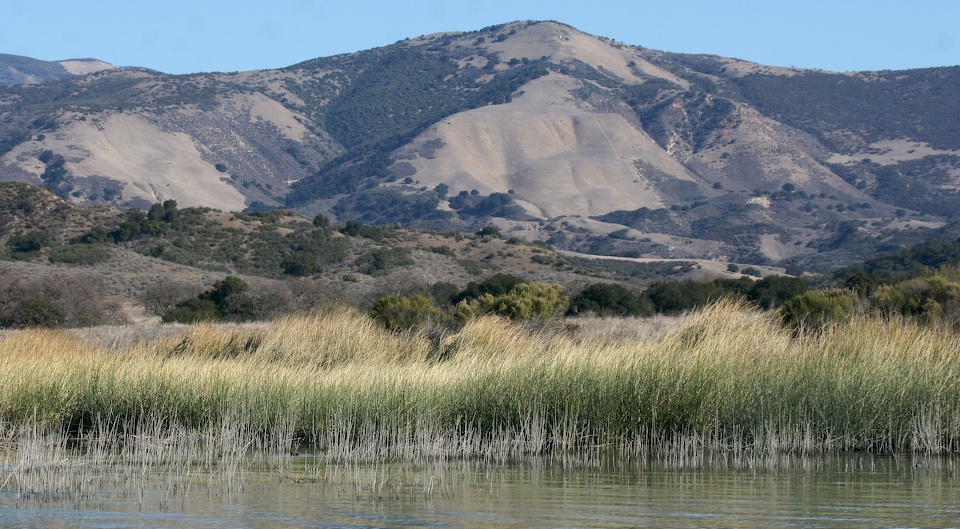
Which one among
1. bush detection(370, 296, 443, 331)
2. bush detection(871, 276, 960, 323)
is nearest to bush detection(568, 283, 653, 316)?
bush detection(370, 296, 443, 331)

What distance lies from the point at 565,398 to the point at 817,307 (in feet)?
37.8

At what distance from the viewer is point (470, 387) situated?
15.4 meters

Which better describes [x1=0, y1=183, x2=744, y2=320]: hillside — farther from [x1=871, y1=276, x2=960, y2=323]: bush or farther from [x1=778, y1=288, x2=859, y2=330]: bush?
[x1=871, y1=276, x2=960, y2=323]: bush

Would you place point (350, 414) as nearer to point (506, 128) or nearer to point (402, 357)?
point (402, 357)

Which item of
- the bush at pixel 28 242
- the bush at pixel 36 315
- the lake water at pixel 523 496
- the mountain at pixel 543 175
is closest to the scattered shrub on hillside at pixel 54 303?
the bush at pixel 36 315

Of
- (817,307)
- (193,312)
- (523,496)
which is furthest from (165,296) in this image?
(523,496)

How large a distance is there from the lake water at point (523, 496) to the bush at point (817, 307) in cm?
927

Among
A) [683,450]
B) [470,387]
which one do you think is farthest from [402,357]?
[683,450]

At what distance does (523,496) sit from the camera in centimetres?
1163

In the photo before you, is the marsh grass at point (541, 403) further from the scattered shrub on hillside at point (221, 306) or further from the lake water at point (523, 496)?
the scattered shrub on hillside at point (221, 306)

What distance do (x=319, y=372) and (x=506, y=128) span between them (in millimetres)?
175272

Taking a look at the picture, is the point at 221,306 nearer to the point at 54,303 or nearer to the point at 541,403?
the point at 54,303

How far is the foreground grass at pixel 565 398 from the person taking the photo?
14.4 metres

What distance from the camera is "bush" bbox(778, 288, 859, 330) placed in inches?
906
